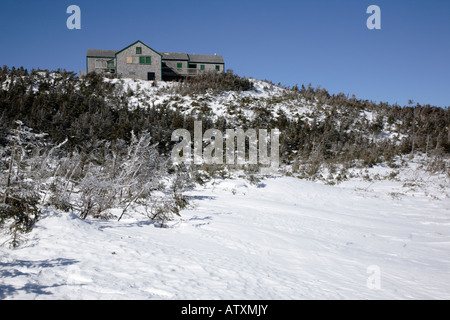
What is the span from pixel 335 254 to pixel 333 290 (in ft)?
5.63

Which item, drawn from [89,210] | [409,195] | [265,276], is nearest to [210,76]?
[409,195]

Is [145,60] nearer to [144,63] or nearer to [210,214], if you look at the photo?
[144,63]

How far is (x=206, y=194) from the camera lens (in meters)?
10.9

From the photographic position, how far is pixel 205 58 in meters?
36.0

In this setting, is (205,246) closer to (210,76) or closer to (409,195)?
(409,195)

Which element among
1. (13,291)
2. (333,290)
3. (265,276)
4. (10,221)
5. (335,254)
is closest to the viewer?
(13,291)

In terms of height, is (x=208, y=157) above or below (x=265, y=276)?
above

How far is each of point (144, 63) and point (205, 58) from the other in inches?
363

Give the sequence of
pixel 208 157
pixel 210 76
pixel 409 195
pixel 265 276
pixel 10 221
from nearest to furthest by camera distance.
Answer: pixel 265 276, pixel 10 221, pixel 409 195, pixel 208 157, pixel 210 76

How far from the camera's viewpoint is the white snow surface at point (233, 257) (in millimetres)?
3211

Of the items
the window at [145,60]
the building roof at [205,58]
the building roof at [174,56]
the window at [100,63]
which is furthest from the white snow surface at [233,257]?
the building roof at [205,58]

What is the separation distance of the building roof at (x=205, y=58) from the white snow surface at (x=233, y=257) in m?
29.9

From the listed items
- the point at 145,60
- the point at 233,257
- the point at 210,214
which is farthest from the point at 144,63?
the point at 233,257

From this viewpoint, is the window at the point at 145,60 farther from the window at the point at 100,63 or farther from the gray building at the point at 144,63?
the window at the point at 100,63
